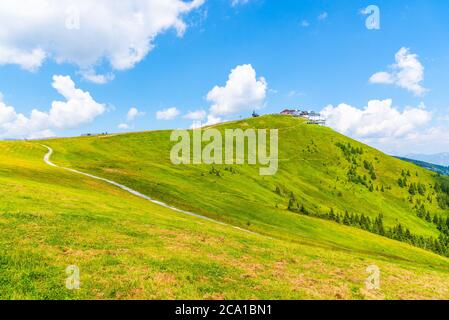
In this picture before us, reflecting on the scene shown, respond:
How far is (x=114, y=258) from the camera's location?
24141 mm

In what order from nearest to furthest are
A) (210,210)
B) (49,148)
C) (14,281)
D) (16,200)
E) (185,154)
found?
(14,281) < (16,200) < (210,210) < (49,148) < (185,154)

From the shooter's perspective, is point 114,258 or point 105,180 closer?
point 114,258

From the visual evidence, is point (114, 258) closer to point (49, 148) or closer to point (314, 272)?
point (314, 272)

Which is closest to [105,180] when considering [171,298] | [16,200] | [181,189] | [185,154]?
[181,189]

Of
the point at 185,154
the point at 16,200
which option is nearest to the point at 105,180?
the point at 16,200

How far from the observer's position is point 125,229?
110 ft

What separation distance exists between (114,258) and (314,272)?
16.2m

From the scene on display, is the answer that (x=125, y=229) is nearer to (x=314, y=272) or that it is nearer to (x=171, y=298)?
(x=171, y=298)

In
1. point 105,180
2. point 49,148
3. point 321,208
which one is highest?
point 49,148

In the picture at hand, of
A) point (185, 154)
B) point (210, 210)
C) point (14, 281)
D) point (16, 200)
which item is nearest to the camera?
point (14, 281)

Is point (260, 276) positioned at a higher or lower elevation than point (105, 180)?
lower

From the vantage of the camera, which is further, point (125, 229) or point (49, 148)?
point (49, 148)

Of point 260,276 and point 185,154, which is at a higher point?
point 185,154
